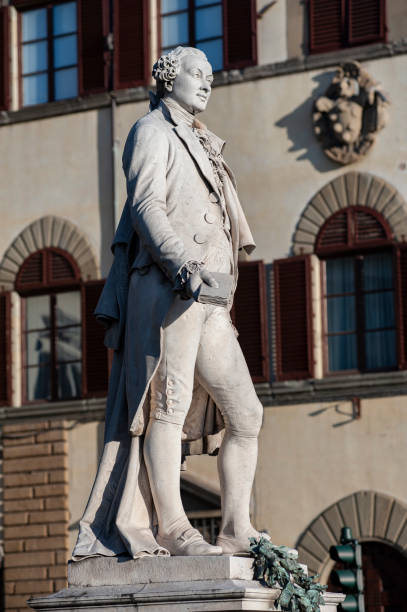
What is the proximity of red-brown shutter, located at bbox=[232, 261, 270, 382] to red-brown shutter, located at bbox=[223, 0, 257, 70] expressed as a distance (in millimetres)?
2626

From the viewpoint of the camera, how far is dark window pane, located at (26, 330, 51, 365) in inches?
944

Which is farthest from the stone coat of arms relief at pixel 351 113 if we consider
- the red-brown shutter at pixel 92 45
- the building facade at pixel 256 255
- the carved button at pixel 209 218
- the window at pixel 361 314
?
the carved button at pixel 209 218

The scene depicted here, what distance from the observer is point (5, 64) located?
81.4 feet

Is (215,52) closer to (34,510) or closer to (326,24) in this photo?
(326,24)

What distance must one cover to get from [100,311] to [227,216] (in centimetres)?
80

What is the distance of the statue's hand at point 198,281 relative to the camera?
8.26 metres

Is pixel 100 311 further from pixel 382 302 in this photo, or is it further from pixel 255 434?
pixel 382 302

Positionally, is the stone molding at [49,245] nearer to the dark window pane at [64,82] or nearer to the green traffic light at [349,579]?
the dark window pane at [64,82]

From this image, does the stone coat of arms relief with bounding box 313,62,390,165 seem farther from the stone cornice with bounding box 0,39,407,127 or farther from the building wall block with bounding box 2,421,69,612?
the building wall block with bounding box 2,421,69,612

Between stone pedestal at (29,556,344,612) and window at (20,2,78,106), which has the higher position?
window at (20,2,78,106)

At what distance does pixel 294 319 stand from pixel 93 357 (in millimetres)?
2903

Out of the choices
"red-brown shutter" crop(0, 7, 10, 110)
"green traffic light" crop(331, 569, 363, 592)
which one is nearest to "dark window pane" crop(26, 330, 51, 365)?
"red-brown shutter" crop(0, 7, 10, 110)

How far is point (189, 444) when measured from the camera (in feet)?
29.4

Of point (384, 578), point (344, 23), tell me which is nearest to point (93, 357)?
point (384, 578)
